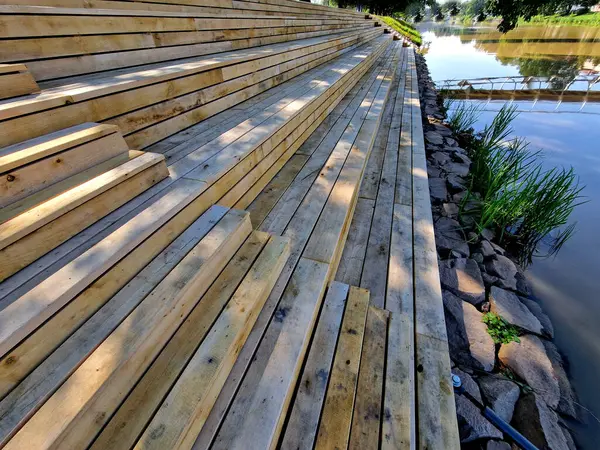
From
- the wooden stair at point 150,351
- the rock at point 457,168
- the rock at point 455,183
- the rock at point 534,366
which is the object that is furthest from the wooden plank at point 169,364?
the rock at point 457,168

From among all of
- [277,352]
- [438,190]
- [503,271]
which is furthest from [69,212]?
[438,190]

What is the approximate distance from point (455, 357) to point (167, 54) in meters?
3.33

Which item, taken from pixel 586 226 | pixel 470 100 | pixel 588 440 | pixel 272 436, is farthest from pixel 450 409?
pixel 470 100

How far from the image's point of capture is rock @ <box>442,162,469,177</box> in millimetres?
3975

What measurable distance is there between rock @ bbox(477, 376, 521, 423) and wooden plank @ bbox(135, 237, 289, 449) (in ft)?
4.91

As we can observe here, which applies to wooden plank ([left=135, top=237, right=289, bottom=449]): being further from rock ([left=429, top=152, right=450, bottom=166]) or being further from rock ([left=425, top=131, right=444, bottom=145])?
rock ([left=425, top=131, right=444, bottom=145])

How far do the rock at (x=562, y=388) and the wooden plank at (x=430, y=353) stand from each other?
108 cm

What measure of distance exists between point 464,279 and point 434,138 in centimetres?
355

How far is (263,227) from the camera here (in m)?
1.85

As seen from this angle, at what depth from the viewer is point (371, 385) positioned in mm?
1206

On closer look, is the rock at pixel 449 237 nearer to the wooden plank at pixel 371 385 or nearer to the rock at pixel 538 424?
the rock at pixel 538 424

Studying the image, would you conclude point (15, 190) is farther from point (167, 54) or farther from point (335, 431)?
point (167, 54)

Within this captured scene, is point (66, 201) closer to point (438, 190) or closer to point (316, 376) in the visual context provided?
point (316, 376)

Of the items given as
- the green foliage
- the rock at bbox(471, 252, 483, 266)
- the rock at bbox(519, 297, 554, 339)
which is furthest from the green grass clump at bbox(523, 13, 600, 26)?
the green foliage
